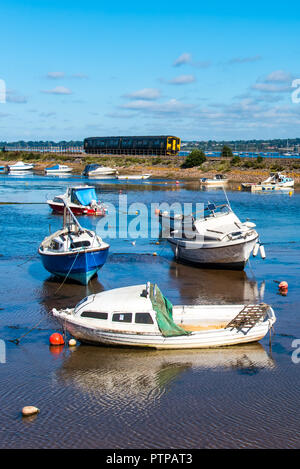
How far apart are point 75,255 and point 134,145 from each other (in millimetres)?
123140

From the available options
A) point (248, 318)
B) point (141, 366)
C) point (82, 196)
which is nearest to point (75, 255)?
point (141, 366)

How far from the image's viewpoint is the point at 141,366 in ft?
52.1

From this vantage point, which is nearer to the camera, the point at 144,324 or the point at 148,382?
the point at 148,382

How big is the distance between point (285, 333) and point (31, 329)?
8877mm

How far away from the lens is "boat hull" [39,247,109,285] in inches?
953

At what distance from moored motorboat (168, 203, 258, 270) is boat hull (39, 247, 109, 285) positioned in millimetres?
5882

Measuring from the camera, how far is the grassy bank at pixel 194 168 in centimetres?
9881

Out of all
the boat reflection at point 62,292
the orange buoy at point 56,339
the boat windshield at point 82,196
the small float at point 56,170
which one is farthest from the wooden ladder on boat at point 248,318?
the small float at point 56,170

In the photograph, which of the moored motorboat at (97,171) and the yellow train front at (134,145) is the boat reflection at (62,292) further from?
the yellow train front at (134,145)

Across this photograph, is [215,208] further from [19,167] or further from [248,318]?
[19,167]

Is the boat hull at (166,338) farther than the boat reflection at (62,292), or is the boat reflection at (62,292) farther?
the boat reflection at (62,292)

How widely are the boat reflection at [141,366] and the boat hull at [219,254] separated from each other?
1016 centimetres

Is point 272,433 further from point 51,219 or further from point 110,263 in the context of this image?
point 51,219
